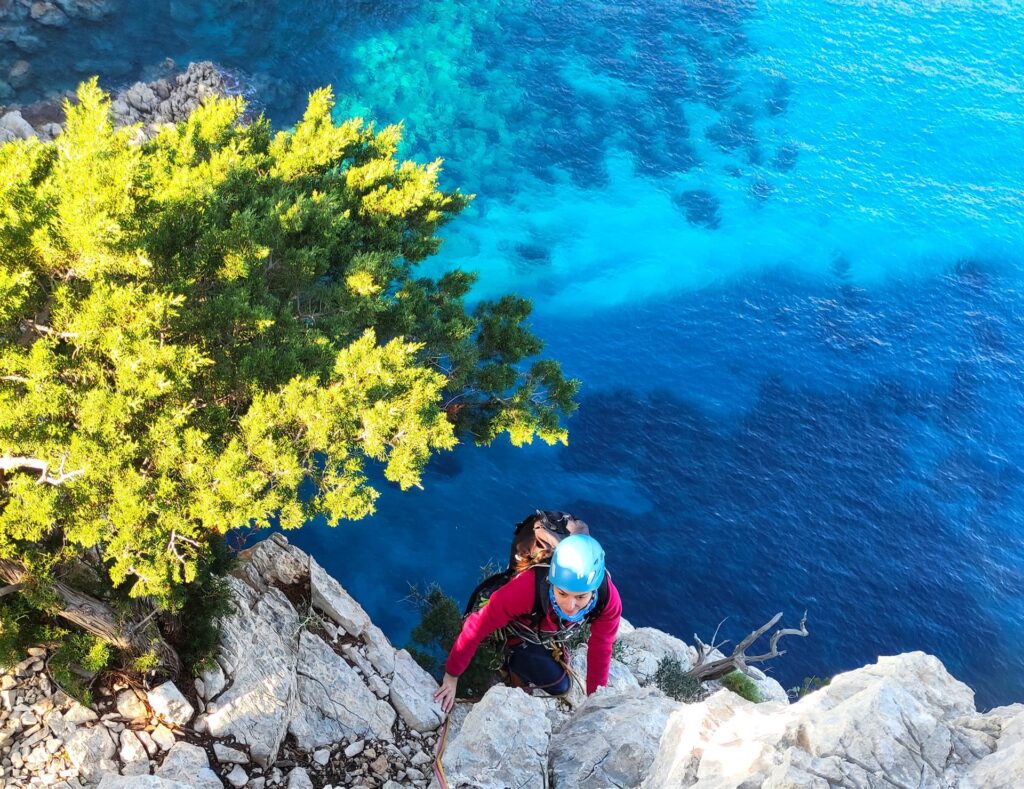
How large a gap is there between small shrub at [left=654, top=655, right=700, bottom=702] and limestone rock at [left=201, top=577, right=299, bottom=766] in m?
9.62

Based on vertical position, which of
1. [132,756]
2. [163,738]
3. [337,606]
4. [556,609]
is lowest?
[337,606]

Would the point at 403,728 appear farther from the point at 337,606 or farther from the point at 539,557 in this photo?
the point at 539,557

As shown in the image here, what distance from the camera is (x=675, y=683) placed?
17375 millimetres

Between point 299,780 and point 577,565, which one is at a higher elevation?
point 577,565

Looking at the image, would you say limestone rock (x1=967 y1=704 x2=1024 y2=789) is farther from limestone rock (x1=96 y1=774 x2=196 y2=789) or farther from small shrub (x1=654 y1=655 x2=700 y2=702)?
small shrub (x1=654 y1=655 x2=700 y2=702)

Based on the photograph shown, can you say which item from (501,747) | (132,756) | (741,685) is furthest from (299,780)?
(741,685)

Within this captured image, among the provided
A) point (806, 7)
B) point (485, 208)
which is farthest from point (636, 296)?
point (806, 7)

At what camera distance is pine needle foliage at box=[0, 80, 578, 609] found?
337 inches

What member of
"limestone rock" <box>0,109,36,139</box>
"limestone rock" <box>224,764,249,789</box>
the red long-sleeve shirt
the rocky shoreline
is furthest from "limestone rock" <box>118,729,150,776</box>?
"limestone rock" <box>0,109,36,139</box>

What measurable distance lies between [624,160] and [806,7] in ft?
93.2

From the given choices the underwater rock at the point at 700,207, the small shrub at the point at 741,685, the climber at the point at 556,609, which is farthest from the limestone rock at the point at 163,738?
the underwater rock at the point at 700,207

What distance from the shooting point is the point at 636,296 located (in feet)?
130

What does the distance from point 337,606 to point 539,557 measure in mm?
4767

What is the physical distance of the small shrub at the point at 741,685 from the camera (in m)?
20.2
